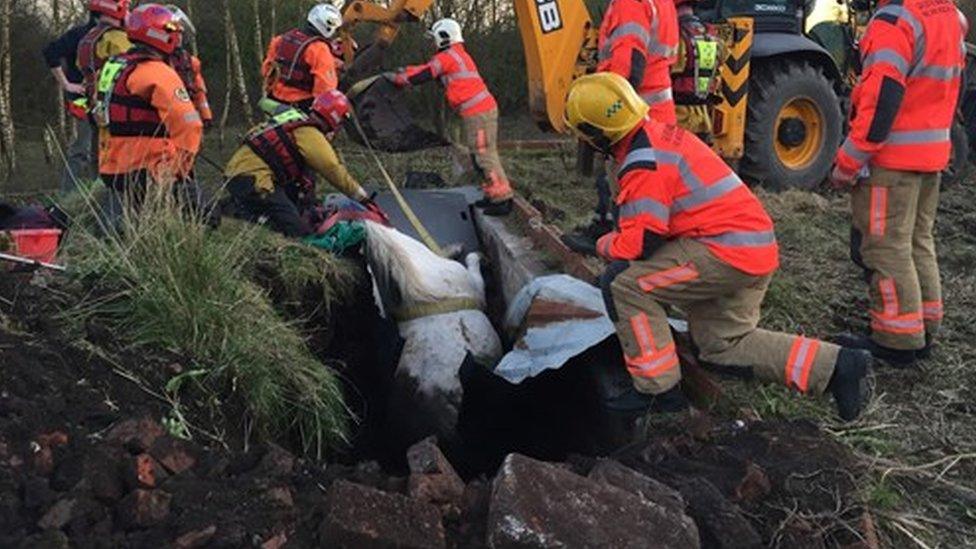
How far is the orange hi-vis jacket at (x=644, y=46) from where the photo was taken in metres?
5.54

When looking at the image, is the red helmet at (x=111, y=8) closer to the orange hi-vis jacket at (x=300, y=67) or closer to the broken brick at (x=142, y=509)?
the orange hi-vis jacket at (x=300, y=67)

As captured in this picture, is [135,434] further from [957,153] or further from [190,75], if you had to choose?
[957,153]

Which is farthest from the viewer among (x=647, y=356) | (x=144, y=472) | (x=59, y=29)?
(x=59, y=29)

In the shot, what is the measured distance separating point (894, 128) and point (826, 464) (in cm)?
197

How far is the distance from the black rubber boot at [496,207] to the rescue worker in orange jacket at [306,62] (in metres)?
1.43

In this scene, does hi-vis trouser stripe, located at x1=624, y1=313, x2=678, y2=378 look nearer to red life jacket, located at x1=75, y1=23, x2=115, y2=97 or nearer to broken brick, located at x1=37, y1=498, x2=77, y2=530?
broken brick, located at x1=37, y1=498, x2=77, y2=530

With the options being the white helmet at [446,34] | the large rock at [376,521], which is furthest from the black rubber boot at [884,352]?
the white helmet at [446,34]

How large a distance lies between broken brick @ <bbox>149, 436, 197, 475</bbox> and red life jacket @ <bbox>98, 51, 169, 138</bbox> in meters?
2.80

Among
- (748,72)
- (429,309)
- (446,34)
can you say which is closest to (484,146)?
(446,34)

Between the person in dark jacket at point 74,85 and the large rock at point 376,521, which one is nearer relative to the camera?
the large rock at point 376,521

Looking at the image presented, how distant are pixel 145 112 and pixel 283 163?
0.92m

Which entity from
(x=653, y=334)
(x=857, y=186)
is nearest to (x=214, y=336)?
(x=653, y=334)

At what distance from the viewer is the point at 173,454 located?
2.68 m

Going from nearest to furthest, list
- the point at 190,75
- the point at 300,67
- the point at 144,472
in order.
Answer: the point at 144,472, the point at 190,75, the point at 300,67
